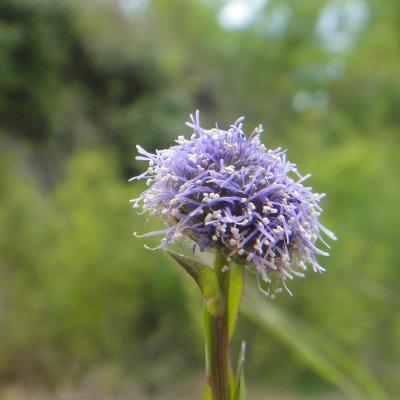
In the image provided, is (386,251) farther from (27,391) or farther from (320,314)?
(27,391)

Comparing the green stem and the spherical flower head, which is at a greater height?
the spherical flower head

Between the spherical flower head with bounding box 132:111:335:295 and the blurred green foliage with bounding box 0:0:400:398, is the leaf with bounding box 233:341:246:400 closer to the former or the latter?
the spherical flower head with bounding box 132:111:335:295

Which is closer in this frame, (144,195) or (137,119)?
(144,195)

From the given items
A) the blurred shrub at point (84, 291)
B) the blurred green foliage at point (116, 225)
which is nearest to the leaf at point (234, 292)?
the blurred green foliage at point (116, 225)

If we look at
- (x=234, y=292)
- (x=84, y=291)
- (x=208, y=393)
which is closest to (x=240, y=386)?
(x=208, y=393)

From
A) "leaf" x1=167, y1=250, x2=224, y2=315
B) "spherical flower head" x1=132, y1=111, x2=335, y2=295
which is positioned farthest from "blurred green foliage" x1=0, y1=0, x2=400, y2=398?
"leaf" x1=167, y1=250, x2=224, y2=315

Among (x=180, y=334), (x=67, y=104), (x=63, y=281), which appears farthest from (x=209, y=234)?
(x=67, y=104)
